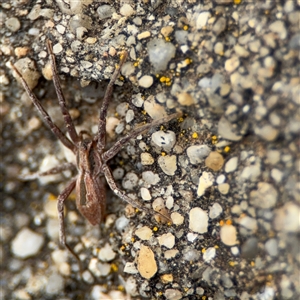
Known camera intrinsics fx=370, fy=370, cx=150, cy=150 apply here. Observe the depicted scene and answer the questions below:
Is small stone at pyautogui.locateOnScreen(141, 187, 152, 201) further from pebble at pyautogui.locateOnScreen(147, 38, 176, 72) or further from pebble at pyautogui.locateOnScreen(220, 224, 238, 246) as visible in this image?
pebble at pyautogui.locateOnScreen(147, 38, 176, 72)

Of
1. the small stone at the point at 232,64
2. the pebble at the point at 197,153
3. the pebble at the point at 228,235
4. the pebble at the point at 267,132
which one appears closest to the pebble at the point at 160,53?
the small stone at the point at 232,64

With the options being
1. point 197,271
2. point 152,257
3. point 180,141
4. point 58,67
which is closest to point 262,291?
point 197,271

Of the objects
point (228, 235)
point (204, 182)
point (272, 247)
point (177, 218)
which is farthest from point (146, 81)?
point (272, 247)

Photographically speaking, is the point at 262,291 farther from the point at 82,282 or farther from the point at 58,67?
the point at 58,67

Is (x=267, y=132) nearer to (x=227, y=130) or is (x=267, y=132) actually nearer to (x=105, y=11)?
(x=227, y=130)

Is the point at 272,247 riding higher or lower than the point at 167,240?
higher

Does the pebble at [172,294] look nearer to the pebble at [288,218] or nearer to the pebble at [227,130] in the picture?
the pebble at [288,218]

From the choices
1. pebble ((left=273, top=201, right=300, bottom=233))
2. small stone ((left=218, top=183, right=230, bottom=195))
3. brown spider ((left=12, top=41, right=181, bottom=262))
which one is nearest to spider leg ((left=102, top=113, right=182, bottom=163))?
brown spider ((left=12, top=41, right=181, bottom=262))
